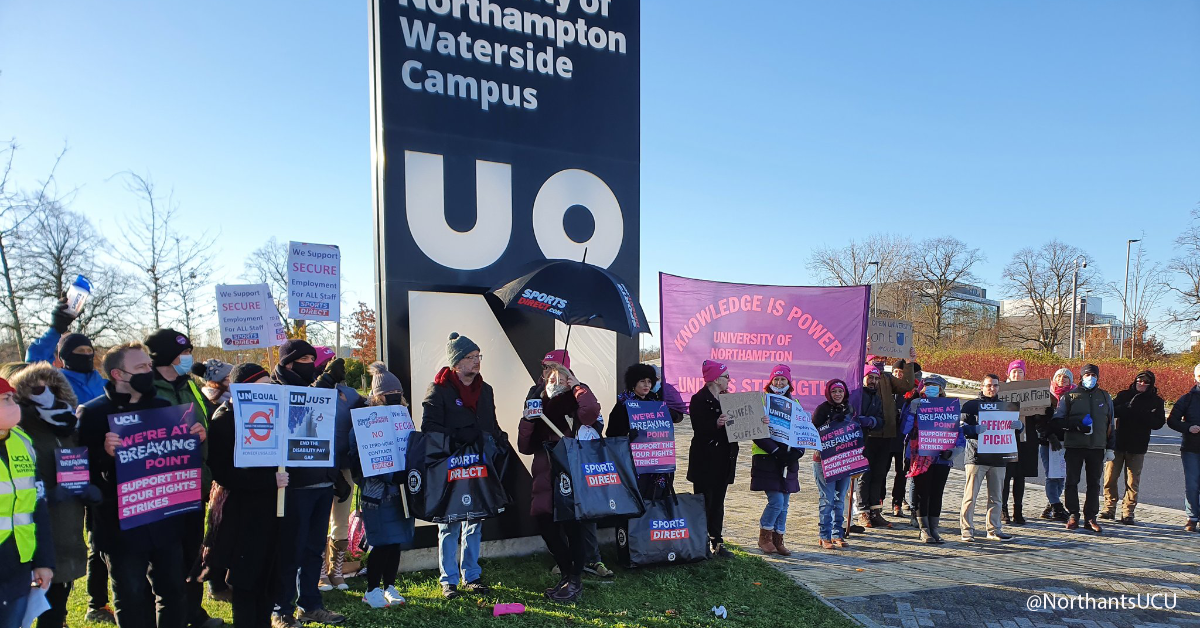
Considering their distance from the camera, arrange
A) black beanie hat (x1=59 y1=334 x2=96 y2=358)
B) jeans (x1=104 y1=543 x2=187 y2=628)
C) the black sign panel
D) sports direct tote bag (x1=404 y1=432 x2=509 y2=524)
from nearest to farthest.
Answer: jeans (x1=104 y1=543 x2=187 y2=628) → black beanie hat (x1=59 y1=334 x2=96 y2=358) → sports direct tote bag (x1=404 y1=432 x2=509 y2=524) → the black sign panel

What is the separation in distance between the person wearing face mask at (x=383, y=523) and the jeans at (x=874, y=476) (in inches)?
225

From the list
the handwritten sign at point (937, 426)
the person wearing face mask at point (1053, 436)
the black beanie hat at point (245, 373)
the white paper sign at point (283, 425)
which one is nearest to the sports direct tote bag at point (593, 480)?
the white paper sign at point (283, 425)

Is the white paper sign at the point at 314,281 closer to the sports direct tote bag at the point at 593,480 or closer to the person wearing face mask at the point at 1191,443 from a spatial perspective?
the sports direct tote bag at the point at 593,480

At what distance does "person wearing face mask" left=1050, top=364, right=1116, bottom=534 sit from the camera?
27.8ft

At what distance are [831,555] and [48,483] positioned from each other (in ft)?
21.7

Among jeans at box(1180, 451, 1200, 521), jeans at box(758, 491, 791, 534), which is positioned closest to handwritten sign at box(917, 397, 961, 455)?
jeans at box(758, 491, 791, 534)

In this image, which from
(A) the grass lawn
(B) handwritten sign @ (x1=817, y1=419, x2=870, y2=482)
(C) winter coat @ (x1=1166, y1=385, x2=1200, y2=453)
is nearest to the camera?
(A) the grass lawn

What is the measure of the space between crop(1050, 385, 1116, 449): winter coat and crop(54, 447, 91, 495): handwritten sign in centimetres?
993

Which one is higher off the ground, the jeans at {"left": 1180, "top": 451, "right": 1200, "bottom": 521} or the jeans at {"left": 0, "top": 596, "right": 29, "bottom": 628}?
the jeans at {"left": 0, "top": 596, "right": 29, "bottom": 628}

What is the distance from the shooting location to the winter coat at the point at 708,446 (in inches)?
264

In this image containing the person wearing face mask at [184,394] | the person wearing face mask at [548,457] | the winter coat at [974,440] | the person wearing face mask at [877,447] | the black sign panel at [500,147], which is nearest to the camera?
the person wearing face mask at [184,394]

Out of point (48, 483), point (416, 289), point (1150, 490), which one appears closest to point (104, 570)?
point (48, 483)

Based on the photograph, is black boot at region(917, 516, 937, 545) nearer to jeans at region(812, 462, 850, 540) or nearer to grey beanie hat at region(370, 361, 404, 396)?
jeans at region(812, 462, 850, 540)

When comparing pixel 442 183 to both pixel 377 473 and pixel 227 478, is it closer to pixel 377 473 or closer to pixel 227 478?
pixel 377 473
